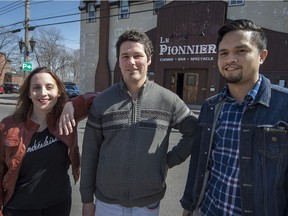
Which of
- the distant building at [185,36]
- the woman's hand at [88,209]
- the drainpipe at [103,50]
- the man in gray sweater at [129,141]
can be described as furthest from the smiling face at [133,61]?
the drainpipe at [103,50]

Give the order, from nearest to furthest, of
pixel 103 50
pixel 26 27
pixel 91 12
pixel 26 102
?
pixel 26 102 → pixel 26 27 → pixel 103 50 → pixel 91 12

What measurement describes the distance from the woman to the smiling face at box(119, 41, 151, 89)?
1.57 ft

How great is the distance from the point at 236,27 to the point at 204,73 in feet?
59.1

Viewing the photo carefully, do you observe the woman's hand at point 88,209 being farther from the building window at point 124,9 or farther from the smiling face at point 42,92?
the building window at point 124,9

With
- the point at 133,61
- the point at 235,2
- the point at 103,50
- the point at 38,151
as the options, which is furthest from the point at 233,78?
the point at 103,50

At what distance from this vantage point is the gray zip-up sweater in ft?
6.52

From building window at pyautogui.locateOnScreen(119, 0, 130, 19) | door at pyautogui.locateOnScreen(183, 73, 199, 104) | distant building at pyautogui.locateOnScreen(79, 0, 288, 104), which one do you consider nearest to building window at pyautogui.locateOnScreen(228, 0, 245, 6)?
distant building at pyautogui.locateOnScreen(79, 0, 288, 104)

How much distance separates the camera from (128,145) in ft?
6.52

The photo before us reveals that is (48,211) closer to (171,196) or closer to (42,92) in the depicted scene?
(42,92)

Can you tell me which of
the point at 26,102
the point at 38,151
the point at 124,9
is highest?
the point at 124,9

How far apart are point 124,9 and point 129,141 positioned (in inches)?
918

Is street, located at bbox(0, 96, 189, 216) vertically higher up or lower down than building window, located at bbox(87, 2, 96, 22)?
lower down

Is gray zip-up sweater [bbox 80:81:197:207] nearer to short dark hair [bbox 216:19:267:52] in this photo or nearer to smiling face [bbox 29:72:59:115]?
smiling face [bbox 29:72:59:115]

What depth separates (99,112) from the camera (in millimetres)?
2057
